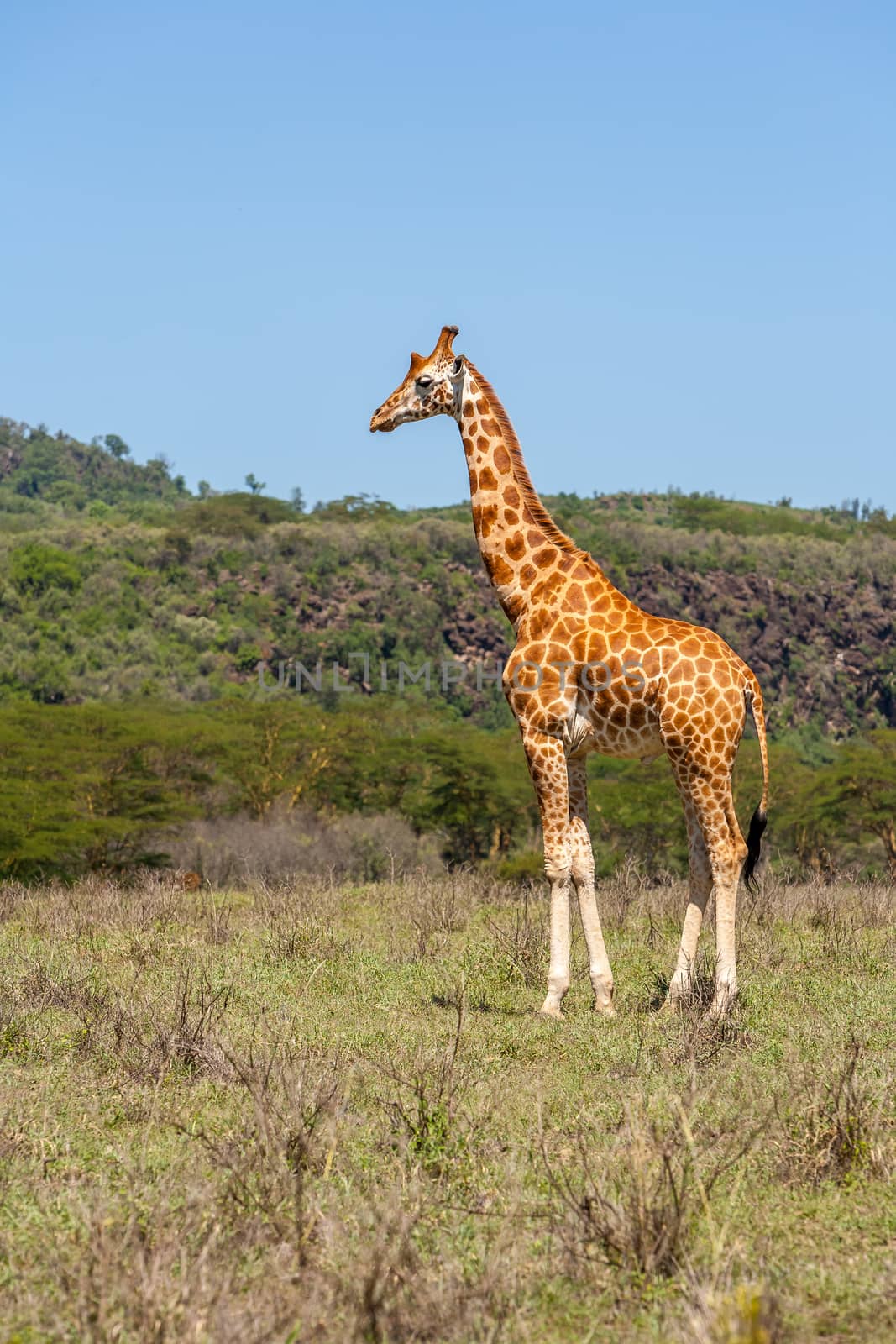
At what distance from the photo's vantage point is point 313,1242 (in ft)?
12.6

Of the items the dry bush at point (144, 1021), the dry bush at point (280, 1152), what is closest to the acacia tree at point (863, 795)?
the dry bush at point (144, 1021)

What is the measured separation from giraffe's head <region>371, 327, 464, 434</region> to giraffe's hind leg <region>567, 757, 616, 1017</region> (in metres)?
2.16

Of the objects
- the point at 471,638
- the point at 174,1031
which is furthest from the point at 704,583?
the point at 174,1031

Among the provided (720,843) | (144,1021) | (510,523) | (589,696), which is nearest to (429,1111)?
(144,1021)

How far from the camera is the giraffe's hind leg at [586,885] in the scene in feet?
23.2

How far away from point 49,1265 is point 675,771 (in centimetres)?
416

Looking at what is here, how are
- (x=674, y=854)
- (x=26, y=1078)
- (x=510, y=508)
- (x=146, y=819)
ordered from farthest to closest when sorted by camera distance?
(x=674, y=854) < (x=146, y=819) < (x=510, y=508) < (x=26, y=1078)

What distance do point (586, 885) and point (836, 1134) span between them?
113 inches

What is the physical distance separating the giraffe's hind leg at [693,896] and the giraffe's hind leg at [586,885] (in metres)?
0.32

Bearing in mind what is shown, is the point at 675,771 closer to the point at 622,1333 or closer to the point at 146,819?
the point at 622,1333

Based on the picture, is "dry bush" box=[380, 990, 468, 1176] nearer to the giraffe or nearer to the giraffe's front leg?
the giraffe

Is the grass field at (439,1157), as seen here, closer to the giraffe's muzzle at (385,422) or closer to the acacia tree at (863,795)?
the giraffe's muzzle at (385,422)

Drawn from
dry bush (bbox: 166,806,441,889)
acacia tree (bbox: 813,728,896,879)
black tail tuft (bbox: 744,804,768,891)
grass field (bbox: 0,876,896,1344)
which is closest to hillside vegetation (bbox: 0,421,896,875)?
acacia tree (bbox: 813,728,896,879)

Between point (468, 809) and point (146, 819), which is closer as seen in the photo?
point (146, 819)
